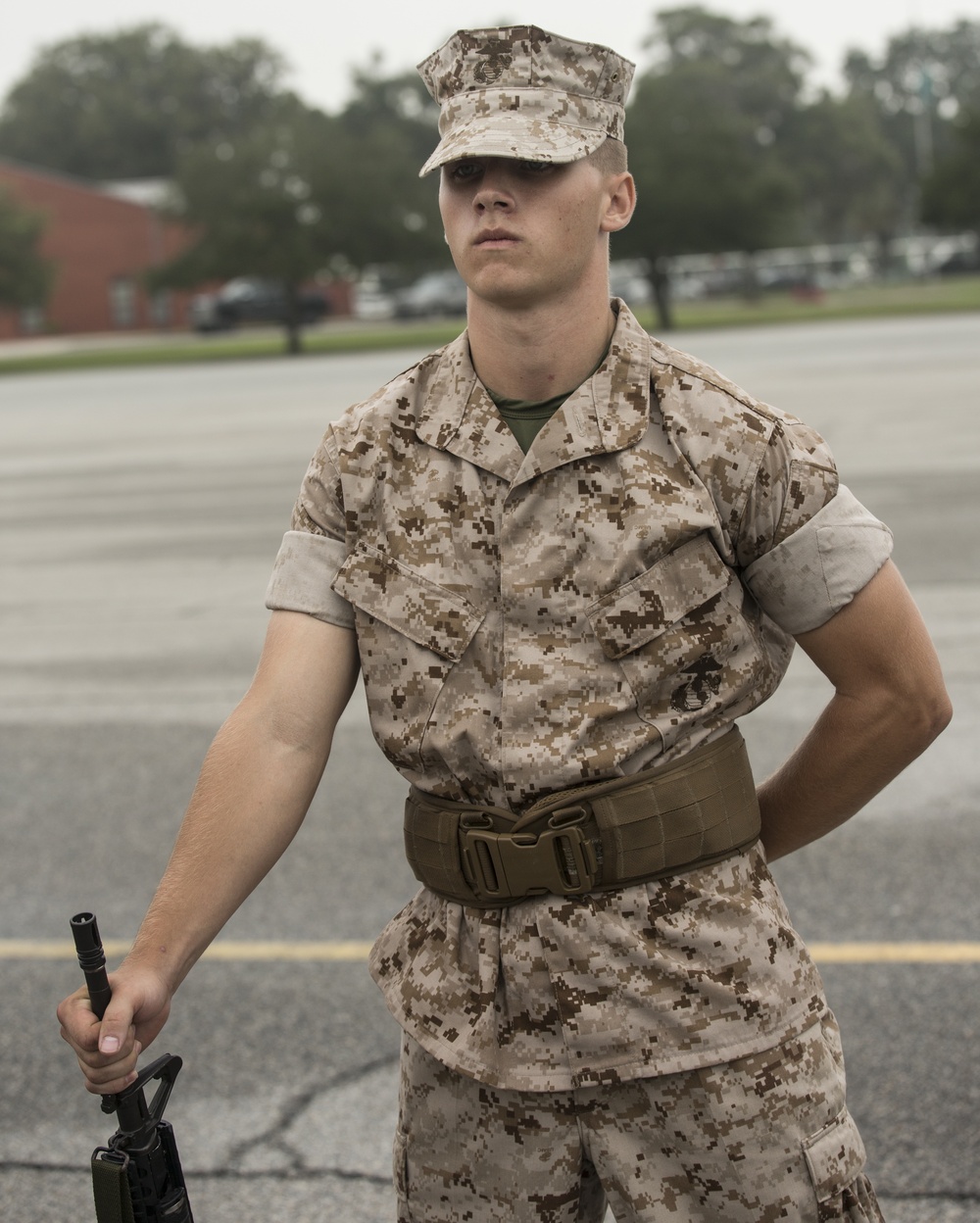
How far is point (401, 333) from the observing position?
1810 inches

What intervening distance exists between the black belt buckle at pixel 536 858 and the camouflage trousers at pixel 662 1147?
261 millimetres

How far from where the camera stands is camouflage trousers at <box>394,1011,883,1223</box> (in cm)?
197

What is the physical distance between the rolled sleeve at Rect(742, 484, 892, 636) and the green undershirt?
1.09ft

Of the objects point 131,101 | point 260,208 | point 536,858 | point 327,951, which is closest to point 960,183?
point 260,208

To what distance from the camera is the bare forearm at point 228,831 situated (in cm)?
200

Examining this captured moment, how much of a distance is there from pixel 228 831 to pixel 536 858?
1.31 feet

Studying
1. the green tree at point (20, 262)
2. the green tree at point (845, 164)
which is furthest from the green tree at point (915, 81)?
the green tree at point (20, 262)

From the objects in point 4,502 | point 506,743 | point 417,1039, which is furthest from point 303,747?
point 4,502

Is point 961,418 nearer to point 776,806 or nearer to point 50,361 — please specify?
point 776,806

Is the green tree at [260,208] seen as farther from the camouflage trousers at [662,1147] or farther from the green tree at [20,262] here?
the camouflage trousers at [662,1147]

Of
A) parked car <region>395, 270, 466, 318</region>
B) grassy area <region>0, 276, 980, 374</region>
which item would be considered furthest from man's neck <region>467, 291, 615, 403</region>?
parked car <region>395, 270, 466, 318</region>

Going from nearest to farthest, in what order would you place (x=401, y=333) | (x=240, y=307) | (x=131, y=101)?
(x=401, y=333)
(x=240, y=307)
(x=131, y=101)

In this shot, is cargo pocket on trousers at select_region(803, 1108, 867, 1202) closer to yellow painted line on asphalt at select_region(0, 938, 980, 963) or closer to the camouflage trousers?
the camouflage trousers

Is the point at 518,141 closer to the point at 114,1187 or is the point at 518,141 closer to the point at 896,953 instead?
the point at 114,1187
